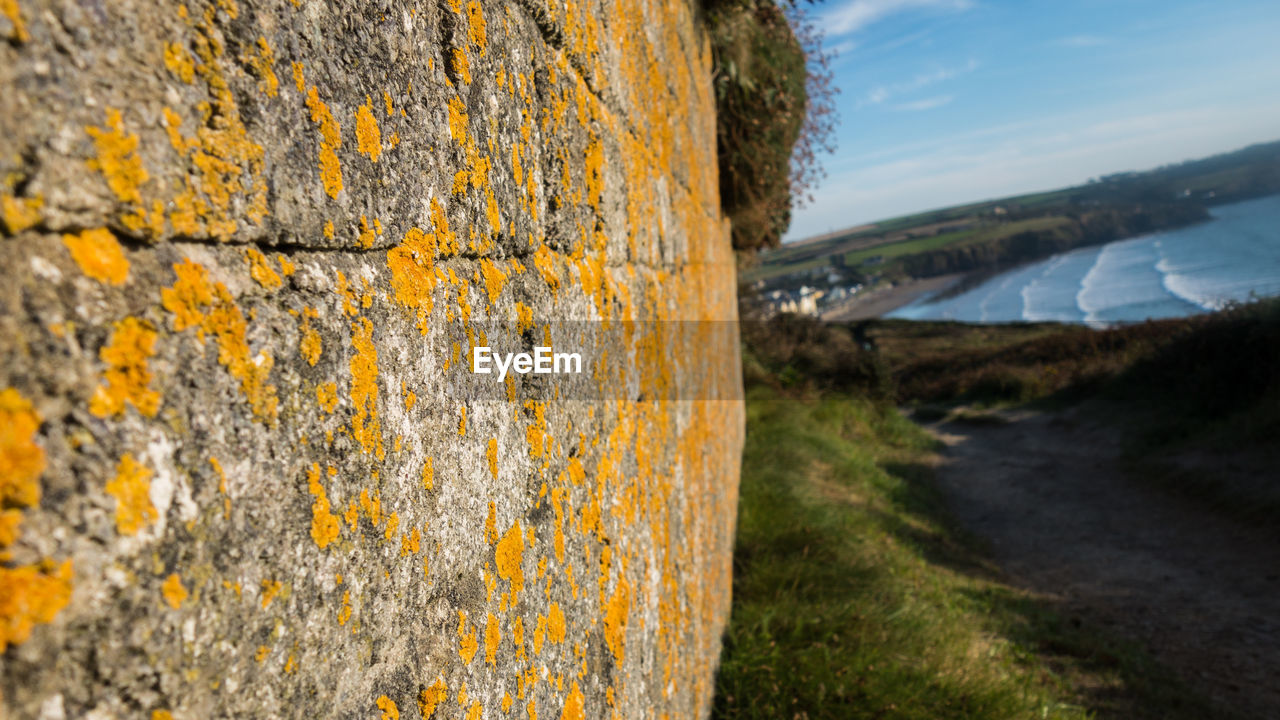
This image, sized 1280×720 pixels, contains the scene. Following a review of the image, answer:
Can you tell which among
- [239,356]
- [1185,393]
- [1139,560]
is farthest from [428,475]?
[1185,393]

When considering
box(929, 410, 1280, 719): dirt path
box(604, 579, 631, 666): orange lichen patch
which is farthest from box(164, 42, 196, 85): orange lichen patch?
box(929, 410, 1280, 719): dirt path

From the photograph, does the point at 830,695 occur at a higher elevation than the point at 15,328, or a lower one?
lower

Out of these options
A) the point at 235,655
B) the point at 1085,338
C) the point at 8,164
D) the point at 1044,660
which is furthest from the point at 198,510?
the point at 1085,338

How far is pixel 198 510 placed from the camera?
22.0 inches

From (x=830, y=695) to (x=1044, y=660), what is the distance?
3059 mm

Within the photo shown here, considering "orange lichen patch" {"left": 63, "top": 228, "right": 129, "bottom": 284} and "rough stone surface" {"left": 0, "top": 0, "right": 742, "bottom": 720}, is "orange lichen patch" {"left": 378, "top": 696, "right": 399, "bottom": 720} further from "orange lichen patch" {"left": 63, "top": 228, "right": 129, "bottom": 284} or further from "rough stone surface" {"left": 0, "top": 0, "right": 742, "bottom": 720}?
"orange lichen patch" {"left": 63, "top": 228, "right": 129, "bottom": 284}

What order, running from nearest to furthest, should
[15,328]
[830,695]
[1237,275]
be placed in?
[15,328] < [830,695] < [1237,275]

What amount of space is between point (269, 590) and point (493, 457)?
49cm

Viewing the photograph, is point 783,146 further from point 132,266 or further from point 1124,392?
point 1124,392

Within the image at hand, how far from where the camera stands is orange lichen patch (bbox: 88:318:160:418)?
0.49m

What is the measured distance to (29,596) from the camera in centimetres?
Answer: 44

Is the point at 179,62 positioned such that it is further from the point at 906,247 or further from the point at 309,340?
the point at 906,247

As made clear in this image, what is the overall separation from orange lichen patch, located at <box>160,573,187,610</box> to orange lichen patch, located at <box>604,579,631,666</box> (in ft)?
3.67

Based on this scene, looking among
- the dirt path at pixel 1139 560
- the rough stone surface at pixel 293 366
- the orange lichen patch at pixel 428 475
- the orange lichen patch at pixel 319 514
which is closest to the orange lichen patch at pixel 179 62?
the rough stone surface at pixel 293 366
